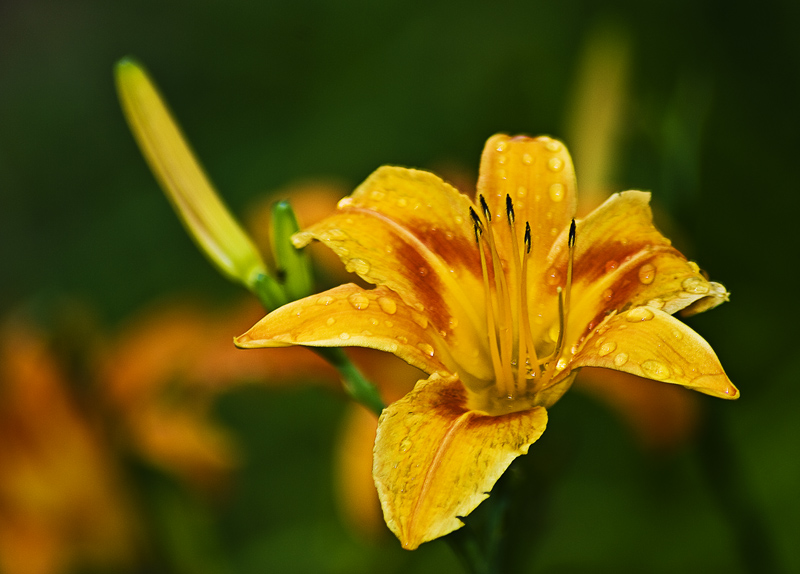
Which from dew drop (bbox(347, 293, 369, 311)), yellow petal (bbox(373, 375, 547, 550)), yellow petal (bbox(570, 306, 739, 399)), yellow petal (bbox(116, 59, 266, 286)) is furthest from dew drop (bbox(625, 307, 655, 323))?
yellow petal (bbox(116, 59, 266, 286))

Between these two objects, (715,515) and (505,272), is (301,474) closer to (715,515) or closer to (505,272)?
(715,515)

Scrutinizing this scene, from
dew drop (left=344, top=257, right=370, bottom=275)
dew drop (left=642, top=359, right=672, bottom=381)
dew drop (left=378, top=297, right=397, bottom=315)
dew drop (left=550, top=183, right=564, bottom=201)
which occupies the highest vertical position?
dew drop (left=550, top=183, right=564, bottom=201)

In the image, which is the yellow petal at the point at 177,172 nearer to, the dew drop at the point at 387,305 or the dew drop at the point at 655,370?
the dew drop at the point at 387,305

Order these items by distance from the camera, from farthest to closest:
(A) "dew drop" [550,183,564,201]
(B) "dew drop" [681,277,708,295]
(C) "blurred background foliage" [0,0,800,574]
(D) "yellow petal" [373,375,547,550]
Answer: (C) "blurred background foliage" [0,0,800,574] → (A) "dew drop" [550,183,564,201] → (B) "dew drop" [681,277,708,295] → (D) "yellow petal" [373,375,547,550]

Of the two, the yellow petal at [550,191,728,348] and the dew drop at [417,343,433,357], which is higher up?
the yellow petal at [550,191,728,348]

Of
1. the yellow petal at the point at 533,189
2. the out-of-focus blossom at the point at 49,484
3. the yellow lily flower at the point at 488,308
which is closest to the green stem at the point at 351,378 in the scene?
the yellow lily flower at the point at 488,308

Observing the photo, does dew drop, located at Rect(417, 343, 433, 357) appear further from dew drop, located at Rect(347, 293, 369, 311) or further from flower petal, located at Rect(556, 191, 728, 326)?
flower petal, located at Rect(556, 191, 728, 326)
